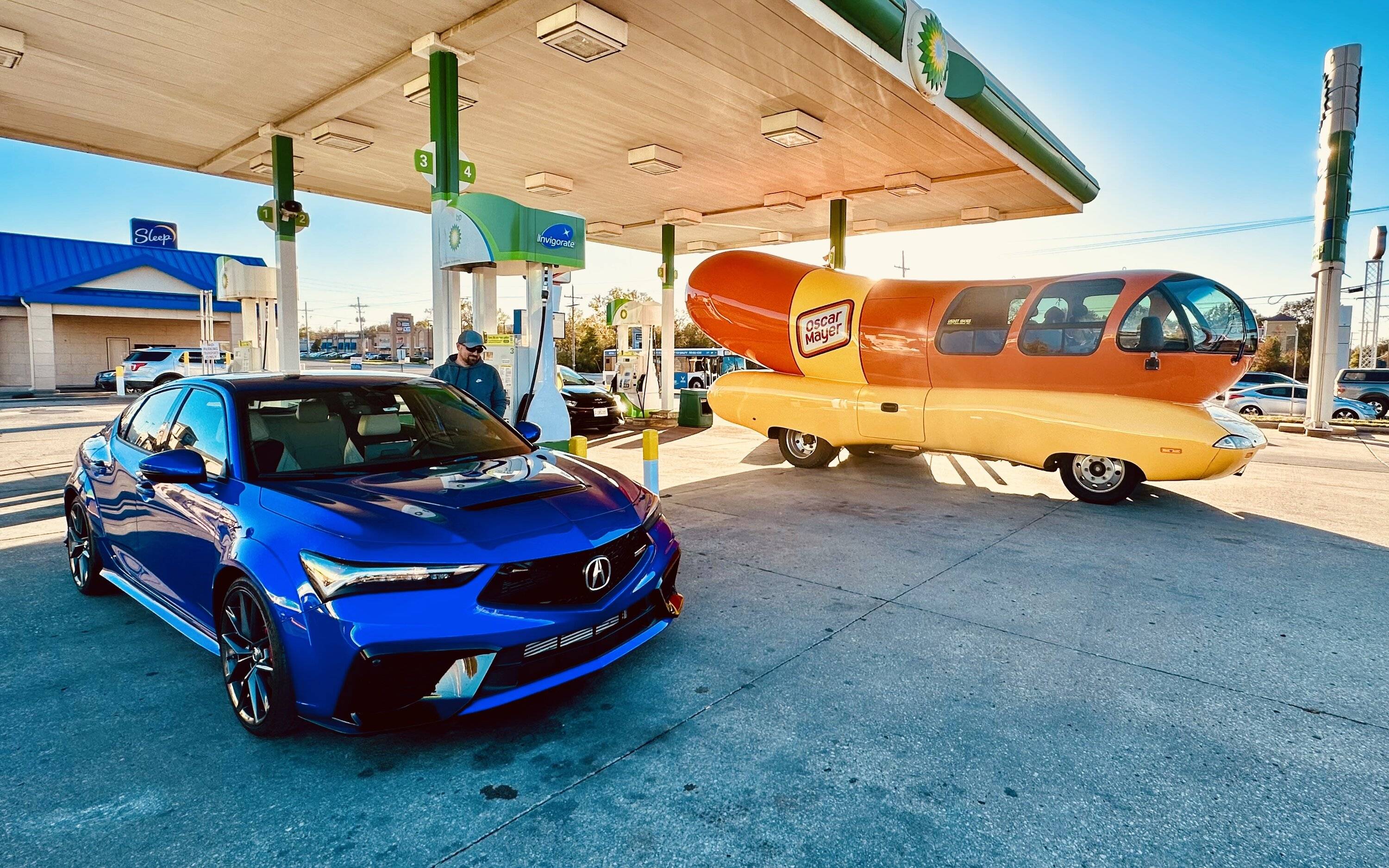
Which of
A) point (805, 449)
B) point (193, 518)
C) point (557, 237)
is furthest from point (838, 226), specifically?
point (193, 518)

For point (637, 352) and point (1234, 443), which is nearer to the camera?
point (1234, 443)

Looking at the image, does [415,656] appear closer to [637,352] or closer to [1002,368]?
[1002,368]

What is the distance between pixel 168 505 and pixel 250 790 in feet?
5.27

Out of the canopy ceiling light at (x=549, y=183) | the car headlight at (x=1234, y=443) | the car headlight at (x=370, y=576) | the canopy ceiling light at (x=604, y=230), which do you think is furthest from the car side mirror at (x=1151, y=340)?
the canopy ceiling light at (x=604, y=230)

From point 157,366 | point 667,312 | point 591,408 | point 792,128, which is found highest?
point 792,128

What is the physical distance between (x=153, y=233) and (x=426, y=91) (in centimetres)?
3226

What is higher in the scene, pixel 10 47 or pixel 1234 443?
pixel 10 47

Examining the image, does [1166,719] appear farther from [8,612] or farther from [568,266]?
[568,266]

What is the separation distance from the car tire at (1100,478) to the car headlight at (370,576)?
22.6ft

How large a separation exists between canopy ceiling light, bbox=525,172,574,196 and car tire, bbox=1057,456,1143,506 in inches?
417

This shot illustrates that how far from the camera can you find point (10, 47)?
829 centimetres

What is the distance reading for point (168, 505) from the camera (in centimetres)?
357

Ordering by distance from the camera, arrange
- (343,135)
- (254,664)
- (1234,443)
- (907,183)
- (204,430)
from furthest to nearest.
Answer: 1. (907,183)
2. (343,135)
3. (1234,443)
4. (204,430)
5. (254,664)

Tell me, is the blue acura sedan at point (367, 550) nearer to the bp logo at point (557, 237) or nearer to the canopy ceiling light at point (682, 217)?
the bp logo at point (557, 237)
